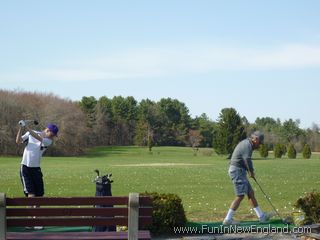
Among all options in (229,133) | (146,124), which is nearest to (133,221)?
(229,133)

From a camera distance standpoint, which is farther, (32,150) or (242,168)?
(242,168)

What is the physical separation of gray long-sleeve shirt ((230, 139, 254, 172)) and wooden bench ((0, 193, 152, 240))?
3840 millimetres

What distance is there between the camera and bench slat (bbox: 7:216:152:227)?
625 cm

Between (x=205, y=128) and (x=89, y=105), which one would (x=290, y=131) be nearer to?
(x=205, y=128)

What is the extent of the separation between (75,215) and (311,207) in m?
4.62

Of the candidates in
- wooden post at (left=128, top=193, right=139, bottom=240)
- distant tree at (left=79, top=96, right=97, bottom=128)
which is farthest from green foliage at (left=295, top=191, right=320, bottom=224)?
distant tree at (left=79, top=96, right=97, bottom=128)

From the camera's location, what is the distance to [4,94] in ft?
280

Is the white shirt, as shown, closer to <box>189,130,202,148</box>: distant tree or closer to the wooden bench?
the wooden bench

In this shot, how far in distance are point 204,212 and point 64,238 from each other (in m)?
6.57

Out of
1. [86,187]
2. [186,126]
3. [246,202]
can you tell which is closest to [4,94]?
[186,126]

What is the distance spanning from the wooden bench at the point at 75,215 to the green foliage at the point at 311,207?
3945 millimetres

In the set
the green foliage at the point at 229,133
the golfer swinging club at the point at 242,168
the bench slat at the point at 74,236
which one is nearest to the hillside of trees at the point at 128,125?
the green foliage at the point at 229,133

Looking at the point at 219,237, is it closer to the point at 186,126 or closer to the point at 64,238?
the point at 64,238

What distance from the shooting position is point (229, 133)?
7188 cm
